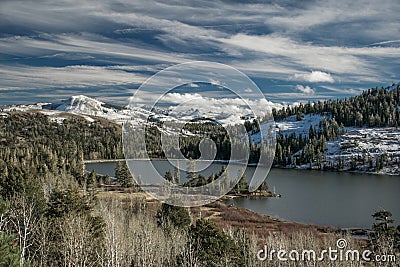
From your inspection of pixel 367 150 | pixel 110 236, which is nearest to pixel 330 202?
pixel 110 236

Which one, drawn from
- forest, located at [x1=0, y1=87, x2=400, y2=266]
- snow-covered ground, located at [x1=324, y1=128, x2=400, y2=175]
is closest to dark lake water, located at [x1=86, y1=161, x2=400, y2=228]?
forest, located at [x1=0, y1=87, x2=400, y2=266]

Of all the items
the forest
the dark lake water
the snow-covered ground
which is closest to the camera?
the forest

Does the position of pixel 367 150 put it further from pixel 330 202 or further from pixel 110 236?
pixel 110 236

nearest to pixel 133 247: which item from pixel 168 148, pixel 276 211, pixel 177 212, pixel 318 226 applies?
pixel 177 212

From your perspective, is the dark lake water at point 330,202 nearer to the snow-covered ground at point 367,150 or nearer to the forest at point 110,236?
the forest at point 110,236

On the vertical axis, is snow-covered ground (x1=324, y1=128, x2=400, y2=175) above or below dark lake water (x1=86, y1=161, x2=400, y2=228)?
above

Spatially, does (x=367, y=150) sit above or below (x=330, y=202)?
above

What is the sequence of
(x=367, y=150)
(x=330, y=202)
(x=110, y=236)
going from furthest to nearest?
(x=367, y=150)
(x=330, y=202)
(x=110, y=236)

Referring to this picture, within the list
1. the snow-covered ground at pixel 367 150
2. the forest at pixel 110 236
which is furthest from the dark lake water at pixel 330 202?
the snow-covered ground at pixel 367 150

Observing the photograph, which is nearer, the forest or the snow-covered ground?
the forest

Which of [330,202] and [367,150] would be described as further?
[367,150]

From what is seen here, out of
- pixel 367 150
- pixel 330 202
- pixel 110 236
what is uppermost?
pixel 110 236

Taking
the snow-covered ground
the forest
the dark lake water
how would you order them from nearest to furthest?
the forest, the dark lake water, the snow-covered ground

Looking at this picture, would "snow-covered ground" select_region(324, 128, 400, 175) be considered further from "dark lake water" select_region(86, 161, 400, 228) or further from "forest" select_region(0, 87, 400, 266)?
"forest" select_region(0, 87, 400, 266)
